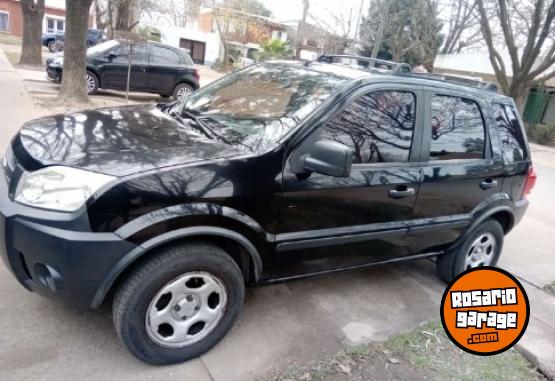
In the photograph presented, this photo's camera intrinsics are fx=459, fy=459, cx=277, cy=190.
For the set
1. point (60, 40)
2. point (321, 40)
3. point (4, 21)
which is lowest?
point (60, 40)

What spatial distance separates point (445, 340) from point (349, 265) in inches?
33.9

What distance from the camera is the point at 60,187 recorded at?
2252mm

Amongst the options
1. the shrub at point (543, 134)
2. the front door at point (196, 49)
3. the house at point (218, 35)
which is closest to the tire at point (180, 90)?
the shrub at point (543, 134)

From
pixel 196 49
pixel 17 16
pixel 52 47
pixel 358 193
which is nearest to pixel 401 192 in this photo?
pixel 358 193

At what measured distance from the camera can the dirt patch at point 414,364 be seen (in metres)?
2.75

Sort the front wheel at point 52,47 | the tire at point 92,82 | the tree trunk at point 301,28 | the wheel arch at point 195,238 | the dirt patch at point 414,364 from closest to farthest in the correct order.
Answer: the wheel arch at point 195,238 → the dirt patch at point 414,364 → the tire at point 92,82 → the front wheel at point 52,47 → the tree trunk at point 301,28

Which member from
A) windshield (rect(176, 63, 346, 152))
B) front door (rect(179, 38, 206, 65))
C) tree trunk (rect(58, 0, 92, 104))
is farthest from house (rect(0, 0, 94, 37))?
windshield (rect(176, 63, 346, 152))

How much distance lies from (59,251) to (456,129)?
9.36ft

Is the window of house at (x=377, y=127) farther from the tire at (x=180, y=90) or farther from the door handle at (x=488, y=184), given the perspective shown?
the tire at (x=180, y=90)

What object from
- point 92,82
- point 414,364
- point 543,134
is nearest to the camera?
point 414,364

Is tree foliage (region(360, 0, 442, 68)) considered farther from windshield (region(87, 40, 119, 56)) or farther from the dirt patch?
the dirt patch

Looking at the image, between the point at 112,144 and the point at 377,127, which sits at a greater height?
the point at 377,127

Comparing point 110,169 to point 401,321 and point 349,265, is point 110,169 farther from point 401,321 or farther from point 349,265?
point 401,321

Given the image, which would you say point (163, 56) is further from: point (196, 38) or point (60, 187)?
point (196, 38)
